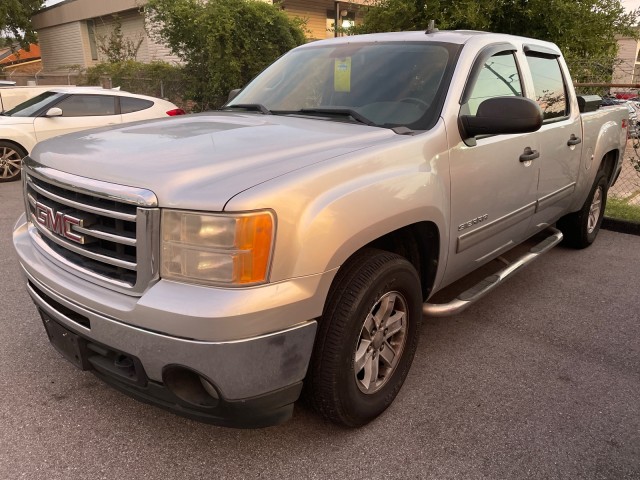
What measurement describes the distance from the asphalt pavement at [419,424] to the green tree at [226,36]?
999 cm

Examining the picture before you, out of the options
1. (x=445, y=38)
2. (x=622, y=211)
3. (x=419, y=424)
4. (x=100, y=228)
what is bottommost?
(x=419, y=424)

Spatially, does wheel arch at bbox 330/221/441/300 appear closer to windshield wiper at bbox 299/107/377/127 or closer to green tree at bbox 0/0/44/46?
windshield wiper at bbox 299/107/377/127

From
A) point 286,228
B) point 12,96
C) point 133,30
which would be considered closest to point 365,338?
point 286,228

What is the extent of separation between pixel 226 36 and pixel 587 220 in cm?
960

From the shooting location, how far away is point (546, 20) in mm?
8195

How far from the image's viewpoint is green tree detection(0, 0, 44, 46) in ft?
97.5

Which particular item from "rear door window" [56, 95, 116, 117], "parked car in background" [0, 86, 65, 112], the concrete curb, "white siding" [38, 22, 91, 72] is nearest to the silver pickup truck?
the concrete curb

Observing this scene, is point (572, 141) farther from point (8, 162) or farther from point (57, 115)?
point (8, 162)

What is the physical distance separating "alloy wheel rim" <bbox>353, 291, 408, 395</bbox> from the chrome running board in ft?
0.83

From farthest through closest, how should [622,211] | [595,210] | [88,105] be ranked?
[88,105]
[622,211]
[595,210]

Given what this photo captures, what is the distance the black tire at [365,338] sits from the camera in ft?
7.06

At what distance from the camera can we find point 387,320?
252 cm

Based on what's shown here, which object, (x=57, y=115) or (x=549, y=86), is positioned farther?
(x=57, y=115)

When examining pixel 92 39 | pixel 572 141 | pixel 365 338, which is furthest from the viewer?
pixel 92 39
